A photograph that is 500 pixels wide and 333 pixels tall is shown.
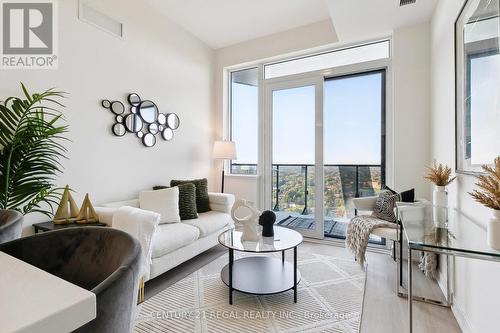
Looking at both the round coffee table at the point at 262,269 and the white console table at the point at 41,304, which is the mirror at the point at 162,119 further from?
the white console table at the point at 41,304

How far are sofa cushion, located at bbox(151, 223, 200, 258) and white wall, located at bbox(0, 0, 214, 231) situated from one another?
841mm

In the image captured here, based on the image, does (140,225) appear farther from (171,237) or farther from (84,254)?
(84,254)

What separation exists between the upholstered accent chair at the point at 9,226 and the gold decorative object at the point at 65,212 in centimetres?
112

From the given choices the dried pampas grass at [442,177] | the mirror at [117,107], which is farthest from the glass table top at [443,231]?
the mirror at [117,107]

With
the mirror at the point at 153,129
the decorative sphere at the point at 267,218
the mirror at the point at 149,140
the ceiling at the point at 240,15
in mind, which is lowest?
the decorative sphere at the point at 267,218

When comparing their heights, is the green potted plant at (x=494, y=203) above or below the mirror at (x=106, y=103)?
below

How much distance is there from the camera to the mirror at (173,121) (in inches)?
135

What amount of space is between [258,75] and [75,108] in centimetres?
263

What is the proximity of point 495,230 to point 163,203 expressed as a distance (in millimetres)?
2581

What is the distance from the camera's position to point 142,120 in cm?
306

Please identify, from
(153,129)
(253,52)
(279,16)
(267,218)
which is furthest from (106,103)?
(279,16)

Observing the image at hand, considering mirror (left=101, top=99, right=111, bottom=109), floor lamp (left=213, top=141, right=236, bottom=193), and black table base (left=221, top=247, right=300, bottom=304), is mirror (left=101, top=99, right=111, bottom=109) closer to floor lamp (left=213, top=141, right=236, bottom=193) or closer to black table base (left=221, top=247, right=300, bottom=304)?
floor lamp (left=213, top=141, right=236, bottom=193)

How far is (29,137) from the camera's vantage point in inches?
74.5

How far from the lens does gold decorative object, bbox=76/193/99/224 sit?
2088 millimetres
